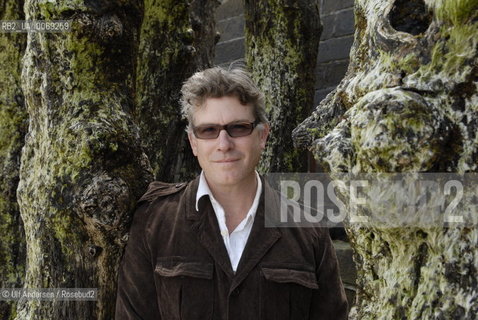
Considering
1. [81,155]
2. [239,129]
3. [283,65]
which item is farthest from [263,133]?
[283,65]

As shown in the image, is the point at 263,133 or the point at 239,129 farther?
the point at 263,133

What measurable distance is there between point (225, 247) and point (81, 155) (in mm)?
658

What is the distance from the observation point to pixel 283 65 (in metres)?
4.35

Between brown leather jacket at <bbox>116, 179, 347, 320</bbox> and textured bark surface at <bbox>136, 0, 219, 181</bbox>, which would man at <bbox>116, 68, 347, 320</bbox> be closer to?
brown leather jacket at <bbox>116, 179, 347, 320</bbox>

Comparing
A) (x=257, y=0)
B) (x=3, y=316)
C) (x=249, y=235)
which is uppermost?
(x=257, y=0)

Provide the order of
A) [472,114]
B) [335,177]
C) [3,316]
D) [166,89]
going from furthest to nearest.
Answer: [166,89] → [3,316] → [335,177] → [472,114]

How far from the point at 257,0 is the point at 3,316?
2.51 meters

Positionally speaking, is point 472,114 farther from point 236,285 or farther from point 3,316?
point 3,316

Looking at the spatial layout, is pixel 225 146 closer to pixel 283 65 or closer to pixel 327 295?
pixel 327 295

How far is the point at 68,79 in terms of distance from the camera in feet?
8.33

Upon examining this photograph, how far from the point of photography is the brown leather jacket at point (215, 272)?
2238mm

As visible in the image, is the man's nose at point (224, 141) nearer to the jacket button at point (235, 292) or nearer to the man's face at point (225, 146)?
the man's face at point (225, 146)

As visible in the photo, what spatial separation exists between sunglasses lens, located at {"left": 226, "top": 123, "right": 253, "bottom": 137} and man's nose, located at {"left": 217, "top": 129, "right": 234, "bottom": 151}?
0.9 inches

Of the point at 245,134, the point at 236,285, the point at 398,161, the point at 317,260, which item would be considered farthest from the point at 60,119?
the point at 398,161
